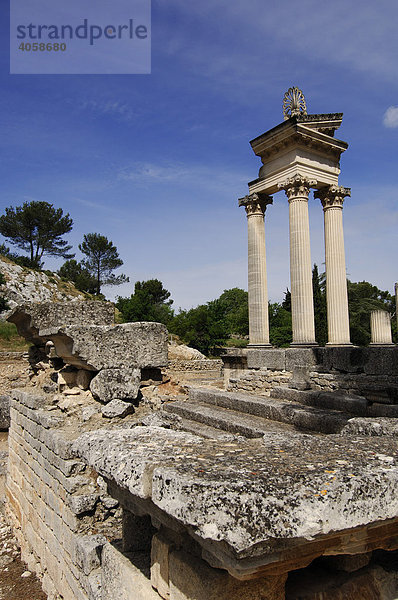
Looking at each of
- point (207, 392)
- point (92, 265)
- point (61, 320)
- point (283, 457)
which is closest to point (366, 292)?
point (92, 265)

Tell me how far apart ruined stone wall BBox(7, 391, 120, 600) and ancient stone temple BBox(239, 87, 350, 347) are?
841 centimetres

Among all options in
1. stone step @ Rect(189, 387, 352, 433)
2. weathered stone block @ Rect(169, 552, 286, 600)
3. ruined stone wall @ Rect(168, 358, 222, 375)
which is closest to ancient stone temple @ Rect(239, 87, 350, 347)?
stone step @ Rect(189, 387, 352, 433)

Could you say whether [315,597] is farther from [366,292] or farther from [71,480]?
[366,292]

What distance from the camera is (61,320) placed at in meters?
6.14

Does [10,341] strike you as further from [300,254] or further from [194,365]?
[300,254]

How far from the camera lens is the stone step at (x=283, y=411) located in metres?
5.35

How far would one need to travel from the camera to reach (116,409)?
15.4 feet

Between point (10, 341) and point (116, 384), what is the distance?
25771mm

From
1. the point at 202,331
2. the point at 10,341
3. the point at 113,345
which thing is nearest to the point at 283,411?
the point at 113,345

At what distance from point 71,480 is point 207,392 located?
15.6 feet

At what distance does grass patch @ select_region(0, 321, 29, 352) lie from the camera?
26781mm

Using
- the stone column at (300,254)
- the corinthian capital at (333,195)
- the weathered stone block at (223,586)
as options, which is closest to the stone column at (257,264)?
the stone column at (300,254)

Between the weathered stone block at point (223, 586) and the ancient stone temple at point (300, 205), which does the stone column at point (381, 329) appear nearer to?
the ancient stone temple at point (300, 205)

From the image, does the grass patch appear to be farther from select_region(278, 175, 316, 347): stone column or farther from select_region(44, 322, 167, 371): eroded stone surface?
select_region(44, 322, 167, 371): eroded stone surface
